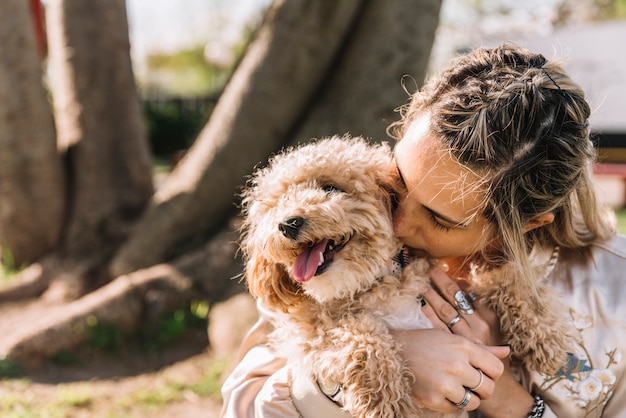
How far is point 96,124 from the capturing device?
16.1 feet

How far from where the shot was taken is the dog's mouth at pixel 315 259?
1855 millimetres

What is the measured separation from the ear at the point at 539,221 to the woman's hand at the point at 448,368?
0.45 meters

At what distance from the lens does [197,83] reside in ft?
153

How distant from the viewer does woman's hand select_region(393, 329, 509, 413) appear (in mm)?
1830

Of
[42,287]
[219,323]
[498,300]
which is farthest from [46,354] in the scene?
[498,300]

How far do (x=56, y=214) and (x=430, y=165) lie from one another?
4.09 meters

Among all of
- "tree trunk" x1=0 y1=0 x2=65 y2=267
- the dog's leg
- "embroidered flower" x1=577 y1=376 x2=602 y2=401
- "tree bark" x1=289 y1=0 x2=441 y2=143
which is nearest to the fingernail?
the dog's leg

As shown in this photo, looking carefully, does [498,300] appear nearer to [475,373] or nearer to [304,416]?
[475,373]

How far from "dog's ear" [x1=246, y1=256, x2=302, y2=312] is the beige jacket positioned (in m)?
0.24

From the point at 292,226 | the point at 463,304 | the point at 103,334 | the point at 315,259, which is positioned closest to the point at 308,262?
the point at 315,259

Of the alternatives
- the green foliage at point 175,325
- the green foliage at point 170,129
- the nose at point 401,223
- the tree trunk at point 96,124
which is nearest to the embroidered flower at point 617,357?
the nose at point 401,223

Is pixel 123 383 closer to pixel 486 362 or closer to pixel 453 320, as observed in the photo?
pixel 453 320

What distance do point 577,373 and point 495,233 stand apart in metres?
0.58

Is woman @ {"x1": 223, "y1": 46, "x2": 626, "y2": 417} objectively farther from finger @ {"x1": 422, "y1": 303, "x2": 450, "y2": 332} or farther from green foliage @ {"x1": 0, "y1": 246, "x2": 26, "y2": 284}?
green foliage @ {"x1": 0, "y1": 246, "x2": 26, "y2": 284}
